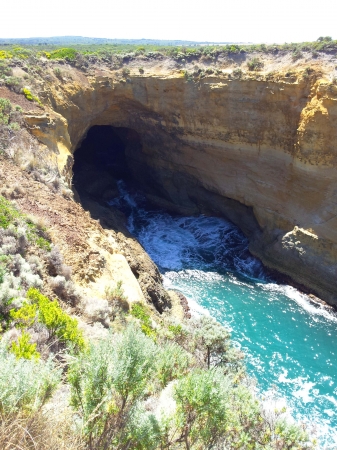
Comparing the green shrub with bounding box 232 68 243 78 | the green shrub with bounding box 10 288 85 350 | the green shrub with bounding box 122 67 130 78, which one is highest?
the green shrub with bounding box 232 68 243 78

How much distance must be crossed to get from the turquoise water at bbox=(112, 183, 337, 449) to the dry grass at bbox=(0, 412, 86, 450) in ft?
30.4

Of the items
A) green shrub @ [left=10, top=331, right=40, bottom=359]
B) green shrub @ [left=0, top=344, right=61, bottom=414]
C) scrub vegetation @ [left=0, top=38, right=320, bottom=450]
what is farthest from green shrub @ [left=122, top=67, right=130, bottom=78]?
green shrub @ [left=0, top=344, right=61, bottom=414]

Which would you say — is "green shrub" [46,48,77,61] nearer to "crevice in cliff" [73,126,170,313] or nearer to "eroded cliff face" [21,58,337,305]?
"eroded cliff face" [21,58,337,305]

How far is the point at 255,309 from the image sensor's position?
18.3 m

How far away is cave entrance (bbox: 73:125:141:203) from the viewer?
27.9 m

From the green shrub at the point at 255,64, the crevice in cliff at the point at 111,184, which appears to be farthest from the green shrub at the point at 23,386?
the green shrub at the point at 255,64

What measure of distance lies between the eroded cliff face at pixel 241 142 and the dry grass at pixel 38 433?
14.8 m

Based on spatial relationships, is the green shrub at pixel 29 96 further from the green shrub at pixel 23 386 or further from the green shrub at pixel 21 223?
the green shrub at pixel 23 386

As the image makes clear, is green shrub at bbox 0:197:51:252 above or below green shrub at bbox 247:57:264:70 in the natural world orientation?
below

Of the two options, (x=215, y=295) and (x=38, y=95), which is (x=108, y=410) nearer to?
(x=215, y=295)

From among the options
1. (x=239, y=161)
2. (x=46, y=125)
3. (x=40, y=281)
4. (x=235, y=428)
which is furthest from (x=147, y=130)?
(x=235, y=428)

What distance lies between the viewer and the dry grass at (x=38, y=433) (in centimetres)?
386

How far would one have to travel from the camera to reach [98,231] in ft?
48.4

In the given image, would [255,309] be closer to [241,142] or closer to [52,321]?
[241,142]
